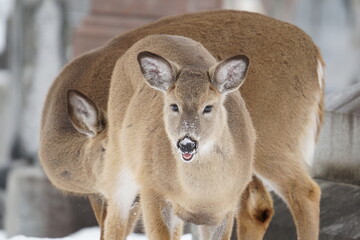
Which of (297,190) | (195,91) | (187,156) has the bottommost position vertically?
(297,190)

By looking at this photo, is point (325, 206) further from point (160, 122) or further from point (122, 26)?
point (122, 26)

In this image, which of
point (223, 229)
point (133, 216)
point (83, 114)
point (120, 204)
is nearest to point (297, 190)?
point (223, 229)

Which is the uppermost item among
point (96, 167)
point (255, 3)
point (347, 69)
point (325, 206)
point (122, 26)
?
point (96, 167)

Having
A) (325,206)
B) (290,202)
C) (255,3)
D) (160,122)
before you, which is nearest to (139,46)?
(160,122)

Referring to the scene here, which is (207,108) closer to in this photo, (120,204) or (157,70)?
(157,70)

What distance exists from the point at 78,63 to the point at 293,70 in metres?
1.32

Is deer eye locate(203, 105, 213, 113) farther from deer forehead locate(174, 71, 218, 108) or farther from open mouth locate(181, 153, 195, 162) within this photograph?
open mouth locate(181, 153, 195, 162)

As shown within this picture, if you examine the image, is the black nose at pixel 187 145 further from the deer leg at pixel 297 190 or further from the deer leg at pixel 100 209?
the deer leg at pixel 100 209

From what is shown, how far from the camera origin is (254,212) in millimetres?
7414

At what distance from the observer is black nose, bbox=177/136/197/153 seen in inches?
227

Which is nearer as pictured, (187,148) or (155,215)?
(187,148)

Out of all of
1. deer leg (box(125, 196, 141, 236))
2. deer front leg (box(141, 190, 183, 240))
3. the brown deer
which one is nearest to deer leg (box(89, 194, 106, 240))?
deer leg (box(125, 196, 141, 236))

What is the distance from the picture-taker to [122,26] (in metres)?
13.2

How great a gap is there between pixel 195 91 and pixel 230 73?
176 millimetres
